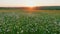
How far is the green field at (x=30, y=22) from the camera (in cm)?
116

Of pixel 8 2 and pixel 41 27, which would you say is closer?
pixel 41 27

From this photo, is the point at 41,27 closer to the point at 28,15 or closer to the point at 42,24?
the point at 42,24

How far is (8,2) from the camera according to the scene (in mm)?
1287

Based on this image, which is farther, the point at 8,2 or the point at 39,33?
the point at 8,2

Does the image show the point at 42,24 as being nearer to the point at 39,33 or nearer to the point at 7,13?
the point at 39,33

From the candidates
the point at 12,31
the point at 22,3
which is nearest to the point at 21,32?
the point at 12,31

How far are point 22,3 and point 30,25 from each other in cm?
25

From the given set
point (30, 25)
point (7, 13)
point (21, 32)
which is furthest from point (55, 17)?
point (7, 13)

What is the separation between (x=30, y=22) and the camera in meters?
1.21

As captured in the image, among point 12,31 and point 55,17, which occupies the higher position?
point 55,17

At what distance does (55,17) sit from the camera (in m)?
1.19

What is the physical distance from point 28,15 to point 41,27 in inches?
7.1

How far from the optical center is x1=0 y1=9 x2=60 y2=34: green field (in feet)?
3.80

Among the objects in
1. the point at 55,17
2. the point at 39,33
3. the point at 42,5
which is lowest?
the point at 39,33
